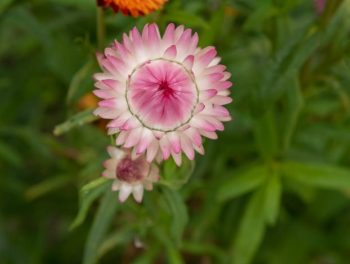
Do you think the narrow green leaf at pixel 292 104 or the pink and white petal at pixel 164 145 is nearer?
the pink and white petal at pixel 164 145

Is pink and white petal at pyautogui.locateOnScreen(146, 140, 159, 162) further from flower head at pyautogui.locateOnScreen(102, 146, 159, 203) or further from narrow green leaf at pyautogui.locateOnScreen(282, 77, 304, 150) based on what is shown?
narrow green leaf at pyautogui.locateOnScreen(282, 77, 304, 150)

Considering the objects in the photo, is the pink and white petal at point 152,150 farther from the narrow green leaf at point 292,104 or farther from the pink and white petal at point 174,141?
the narrow green leaf at point 292,104

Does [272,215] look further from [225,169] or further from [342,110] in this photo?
[342,110]

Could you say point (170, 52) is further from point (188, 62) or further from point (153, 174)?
point (153, 174)

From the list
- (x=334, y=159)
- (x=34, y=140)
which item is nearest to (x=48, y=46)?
(x=34, y=140)

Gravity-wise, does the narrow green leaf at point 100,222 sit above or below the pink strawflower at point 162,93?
below

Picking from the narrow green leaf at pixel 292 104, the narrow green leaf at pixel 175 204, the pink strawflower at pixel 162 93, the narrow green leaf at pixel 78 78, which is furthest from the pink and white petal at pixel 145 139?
the narrow green leaf at pixel 292 104

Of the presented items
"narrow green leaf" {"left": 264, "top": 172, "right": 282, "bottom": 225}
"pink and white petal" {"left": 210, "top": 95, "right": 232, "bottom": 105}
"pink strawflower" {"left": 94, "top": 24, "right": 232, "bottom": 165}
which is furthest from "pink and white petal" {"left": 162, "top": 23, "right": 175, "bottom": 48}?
"narrow green leaf" {"left": 264, "top": 172, "right": 282, "bottom": 225}
